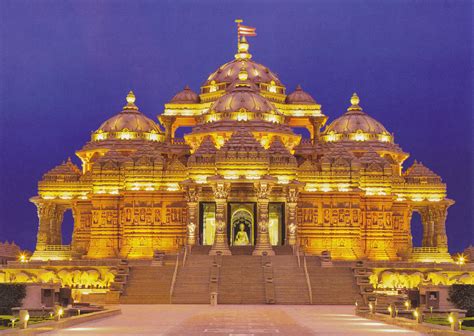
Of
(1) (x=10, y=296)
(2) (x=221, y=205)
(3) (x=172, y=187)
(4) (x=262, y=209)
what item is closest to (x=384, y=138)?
(3) (x=172, y=187)

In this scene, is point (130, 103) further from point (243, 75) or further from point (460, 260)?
point (460, 260)

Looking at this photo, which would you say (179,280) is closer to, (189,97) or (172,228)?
(172,228)

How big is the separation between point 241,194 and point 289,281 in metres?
11.7

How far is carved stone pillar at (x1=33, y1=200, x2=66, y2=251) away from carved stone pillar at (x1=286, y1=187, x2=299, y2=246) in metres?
18.1

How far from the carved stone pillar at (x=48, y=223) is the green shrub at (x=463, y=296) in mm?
37118

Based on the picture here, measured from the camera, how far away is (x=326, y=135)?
248ft

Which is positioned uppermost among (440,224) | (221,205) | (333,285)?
(221,205)

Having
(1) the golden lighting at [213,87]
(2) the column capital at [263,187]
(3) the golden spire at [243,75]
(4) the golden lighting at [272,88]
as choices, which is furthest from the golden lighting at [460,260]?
(1) the golden lighting at [213,87]

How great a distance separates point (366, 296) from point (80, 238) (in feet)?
85.1

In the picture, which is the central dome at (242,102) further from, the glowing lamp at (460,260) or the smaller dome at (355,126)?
the glowing lamp at (460,260)

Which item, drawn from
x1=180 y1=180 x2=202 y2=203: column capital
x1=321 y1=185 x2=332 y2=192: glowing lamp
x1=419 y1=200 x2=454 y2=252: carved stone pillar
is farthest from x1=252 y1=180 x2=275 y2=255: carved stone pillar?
x1=419 y1=200 x2=454 y2=252: carved stone pillar

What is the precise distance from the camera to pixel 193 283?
49.0m

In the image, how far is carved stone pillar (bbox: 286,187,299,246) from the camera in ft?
192

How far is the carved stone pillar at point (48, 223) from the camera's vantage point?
220 ft
